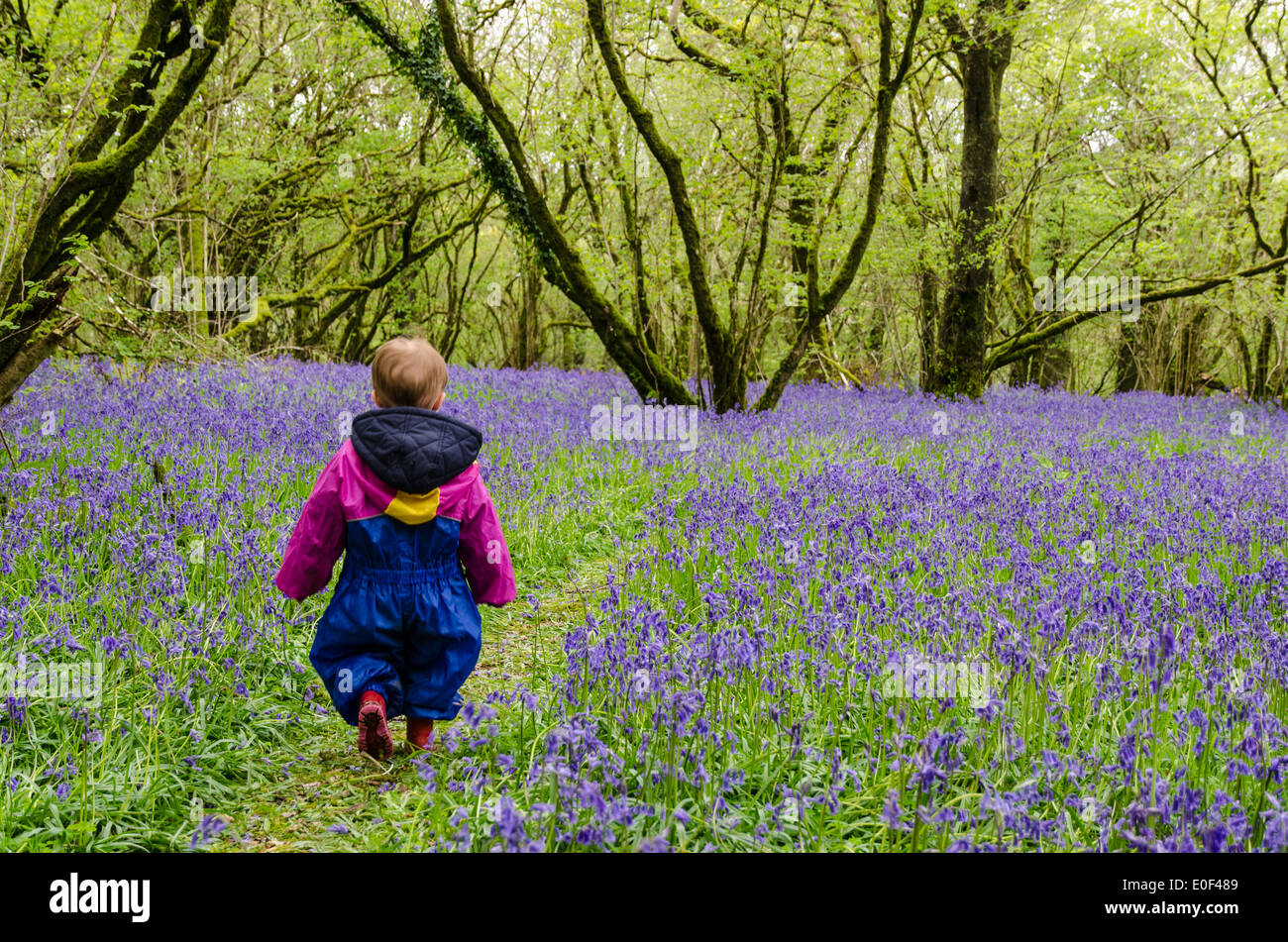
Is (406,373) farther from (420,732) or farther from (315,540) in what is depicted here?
(420,732)

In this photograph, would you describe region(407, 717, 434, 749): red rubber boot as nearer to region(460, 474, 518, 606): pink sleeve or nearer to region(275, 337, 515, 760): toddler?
region(275, 337, 515, 760): toddler

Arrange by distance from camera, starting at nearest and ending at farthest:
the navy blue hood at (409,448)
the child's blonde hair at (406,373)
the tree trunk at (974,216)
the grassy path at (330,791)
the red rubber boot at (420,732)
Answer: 1. the grassy path at (330,791)
2. the navy blue hood at (409,448)
3. the child's blonde hair at (406,373)
4. the red rubber boot at (420,732)
5. the tree trunk at (974,216)

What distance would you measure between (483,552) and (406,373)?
2.43 feet

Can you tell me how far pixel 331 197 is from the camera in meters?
18.5

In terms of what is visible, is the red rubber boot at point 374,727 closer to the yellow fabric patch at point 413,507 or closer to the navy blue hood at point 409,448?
the yellow fabric patch at point 413,507

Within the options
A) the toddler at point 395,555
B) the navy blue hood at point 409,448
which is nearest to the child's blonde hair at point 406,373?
the toddler at point 395,555

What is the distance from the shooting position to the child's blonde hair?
307cm

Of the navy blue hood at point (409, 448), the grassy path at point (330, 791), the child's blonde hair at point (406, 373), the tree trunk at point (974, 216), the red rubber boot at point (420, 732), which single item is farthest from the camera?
the tree trunk at point (974, 216)

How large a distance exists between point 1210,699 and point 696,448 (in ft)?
18.9

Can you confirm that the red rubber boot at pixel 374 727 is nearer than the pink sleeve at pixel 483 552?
Yes

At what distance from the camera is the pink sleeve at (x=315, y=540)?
9.84 ft

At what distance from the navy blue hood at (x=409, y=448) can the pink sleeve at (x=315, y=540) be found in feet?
0.51
